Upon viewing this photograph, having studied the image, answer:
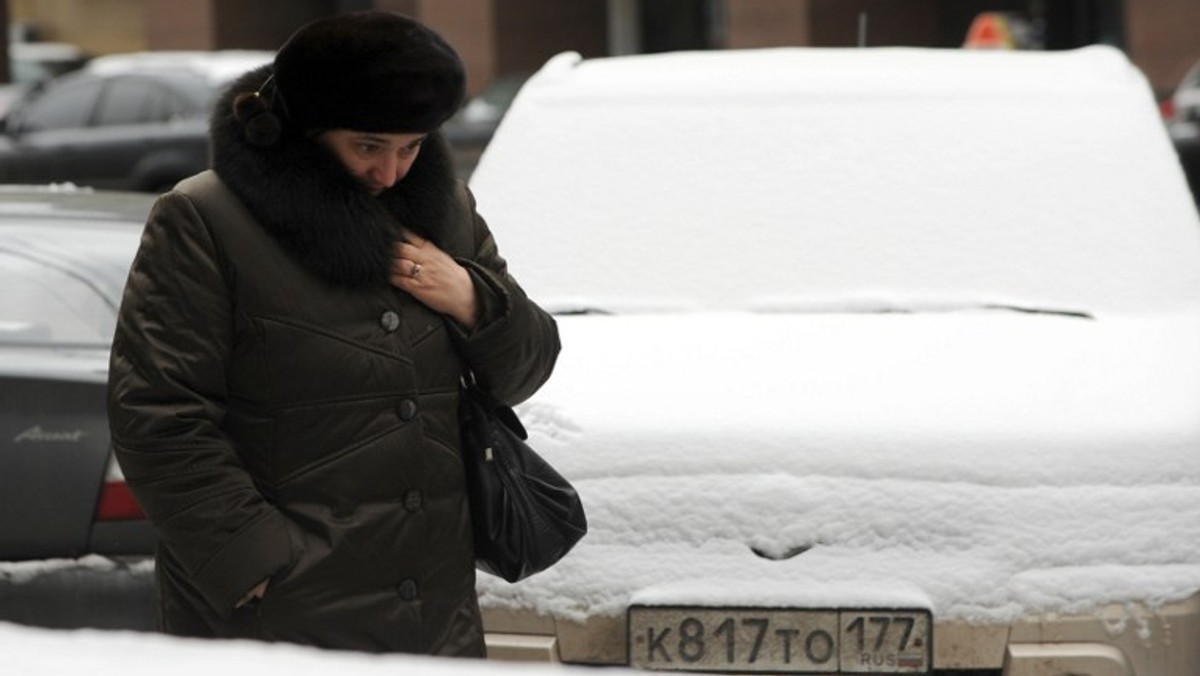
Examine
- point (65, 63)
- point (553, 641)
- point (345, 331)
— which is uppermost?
point (345, 331)

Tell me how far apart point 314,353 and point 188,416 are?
0.20 m

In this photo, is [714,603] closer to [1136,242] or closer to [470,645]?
[470,645]

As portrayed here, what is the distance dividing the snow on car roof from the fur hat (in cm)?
176

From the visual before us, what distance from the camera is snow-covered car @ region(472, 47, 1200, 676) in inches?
170

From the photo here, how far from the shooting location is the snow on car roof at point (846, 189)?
16.9 feet

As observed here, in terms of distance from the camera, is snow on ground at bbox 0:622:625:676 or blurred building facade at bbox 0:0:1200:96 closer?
snow on ground at bbox 0:622:625:676

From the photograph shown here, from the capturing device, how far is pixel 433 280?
11.6ft

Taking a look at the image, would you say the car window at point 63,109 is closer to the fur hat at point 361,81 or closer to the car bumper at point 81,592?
the car bumper at point 81,592

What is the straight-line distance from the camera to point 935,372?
4.58m

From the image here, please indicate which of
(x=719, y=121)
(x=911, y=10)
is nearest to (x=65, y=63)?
(x=911, y=10)

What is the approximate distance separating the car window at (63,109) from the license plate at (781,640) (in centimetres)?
1779

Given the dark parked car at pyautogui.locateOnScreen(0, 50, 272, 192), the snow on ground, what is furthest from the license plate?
the dark parked car at pyautogui.locateOnScreen(0, 50, 272, 192)

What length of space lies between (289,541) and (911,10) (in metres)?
31.8

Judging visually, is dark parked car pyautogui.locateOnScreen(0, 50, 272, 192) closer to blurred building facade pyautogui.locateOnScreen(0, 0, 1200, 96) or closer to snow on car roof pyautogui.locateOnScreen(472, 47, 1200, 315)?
blurred building facade pyautogui.locateOnScreen(0, 0, 1200, 96)
